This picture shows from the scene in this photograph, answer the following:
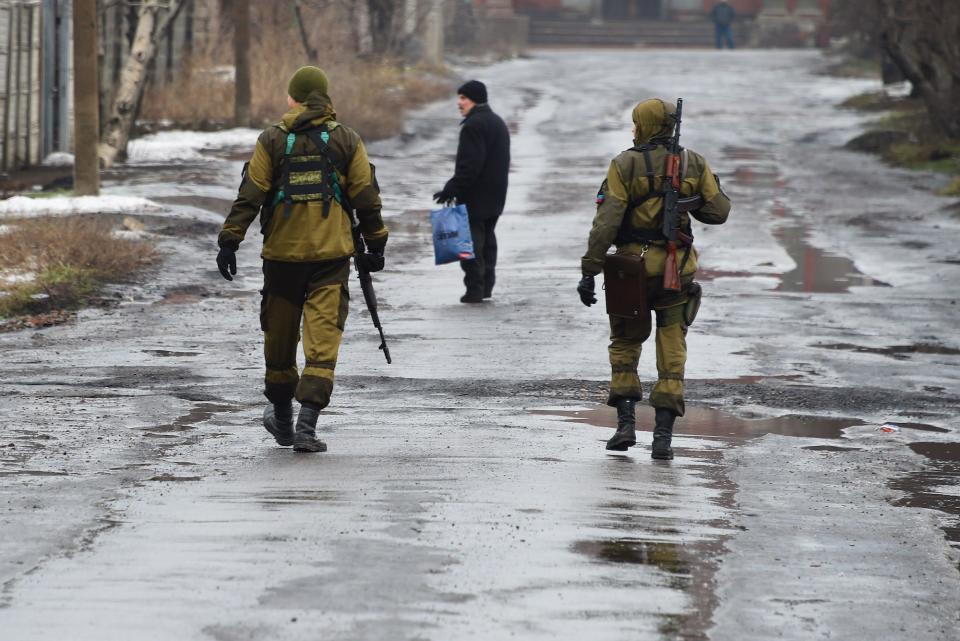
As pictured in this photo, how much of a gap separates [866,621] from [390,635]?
159 centimetres

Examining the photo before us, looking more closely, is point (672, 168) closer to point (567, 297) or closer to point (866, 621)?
point (866, 621)

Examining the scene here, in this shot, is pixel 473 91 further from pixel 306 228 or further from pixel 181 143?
pixel 181 143

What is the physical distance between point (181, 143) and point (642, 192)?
1767cm

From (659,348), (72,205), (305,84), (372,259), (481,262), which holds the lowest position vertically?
(72,205)

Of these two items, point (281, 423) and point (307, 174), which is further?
point (281, 423)

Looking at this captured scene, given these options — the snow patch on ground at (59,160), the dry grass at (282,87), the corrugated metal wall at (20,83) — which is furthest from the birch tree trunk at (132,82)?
the dry grass at (282,87)

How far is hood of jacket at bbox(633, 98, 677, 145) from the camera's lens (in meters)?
8.05

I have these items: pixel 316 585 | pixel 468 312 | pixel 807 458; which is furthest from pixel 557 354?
pixel 316 585

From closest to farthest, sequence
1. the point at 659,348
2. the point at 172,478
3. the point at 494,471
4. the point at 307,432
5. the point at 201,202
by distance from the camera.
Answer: the point at 172,478 < the point at 494,471 < the point at 307,432 < the point at 659,348 < the point at 201,202

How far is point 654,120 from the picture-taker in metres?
8.05

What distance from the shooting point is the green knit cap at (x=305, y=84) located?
7.95m

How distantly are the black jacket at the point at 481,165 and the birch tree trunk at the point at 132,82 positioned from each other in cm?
934

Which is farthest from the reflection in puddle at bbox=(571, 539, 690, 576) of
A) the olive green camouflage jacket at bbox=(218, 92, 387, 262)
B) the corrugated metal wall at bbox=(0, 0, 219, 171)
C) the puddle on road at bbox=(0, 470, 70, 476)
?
the corrugated metal wall at bbox=(0, 0, 219, 171)

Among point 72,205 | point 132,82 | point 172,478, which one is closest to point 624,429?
point 172,478
